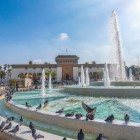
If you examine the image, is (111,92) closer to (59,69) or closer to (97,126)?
(97,126)

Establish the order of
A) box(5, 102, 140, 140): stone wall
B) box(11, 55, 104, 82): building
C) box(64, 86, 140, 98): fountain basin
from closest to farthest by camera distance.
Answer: box(5, 102, 140, 140): stone wall < box(64, 86, 140, 98): fountain basin < box(11, 55, 104, 82): building

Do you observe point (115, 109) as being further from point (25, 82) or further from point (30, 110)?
point (25, 82)

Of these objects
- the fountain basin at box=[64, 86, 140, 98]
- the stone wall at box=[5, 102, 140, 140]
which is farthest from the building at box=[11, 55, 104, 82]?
the stone wall at box=[5, 102, 140, 140]

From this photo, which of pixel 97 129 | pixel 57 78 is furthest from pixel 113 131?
pixel 57 78

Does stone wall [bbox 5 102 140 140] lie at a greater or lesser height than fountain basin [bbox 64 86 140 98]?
lesser

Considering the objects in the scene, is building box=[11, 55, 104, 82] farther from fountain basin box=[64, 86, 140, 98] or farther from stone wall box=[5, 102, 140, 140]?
stone wall box=[5, 102, 140, 140]

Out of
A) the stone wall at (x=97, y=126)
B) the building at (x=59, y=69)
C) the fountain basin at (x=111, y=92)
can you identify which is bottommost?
the stone wall at (x=97, y=126)

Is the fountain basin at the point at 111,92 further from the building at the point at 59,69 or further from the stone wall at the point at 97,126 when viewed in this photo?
the building at the point at 59,69

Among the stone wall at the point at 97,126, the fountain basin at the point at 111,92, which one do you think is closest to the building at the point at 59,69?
the fountain basin at the point at 111,92

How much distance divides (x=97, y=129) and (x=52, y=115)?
2.11 m

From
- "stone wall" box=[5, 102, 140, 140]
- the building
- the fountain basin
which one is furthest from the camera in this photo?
the building

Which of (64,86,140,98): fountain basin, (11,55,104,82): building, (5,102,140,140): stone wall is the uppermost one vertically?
(11,55,104,82): building

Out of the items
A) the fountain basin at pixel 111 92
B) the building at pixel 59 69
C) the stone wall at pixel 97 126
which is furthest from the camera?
the building at pixel 59 69

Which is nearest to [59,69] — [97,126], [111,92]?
[111,92]
